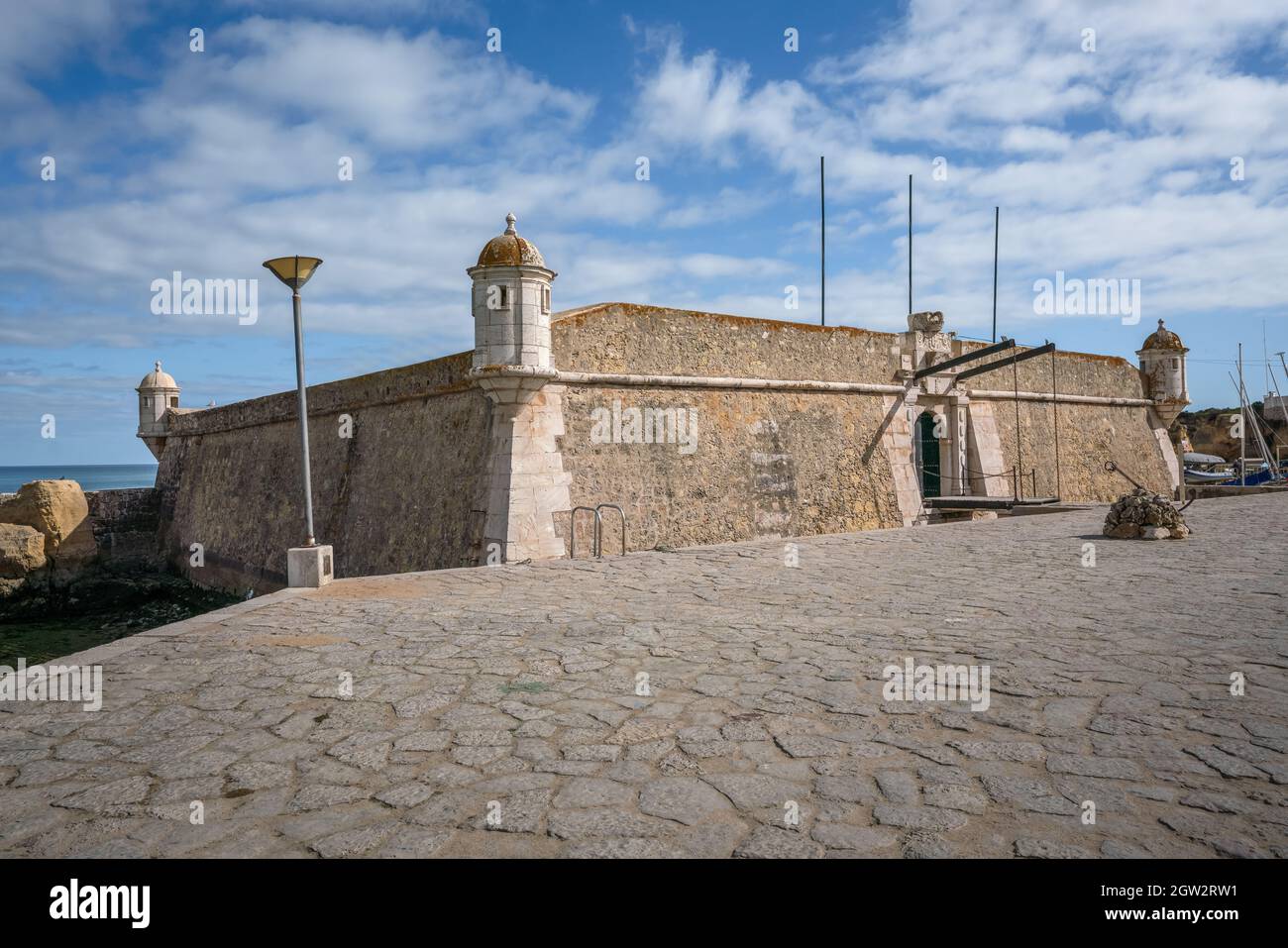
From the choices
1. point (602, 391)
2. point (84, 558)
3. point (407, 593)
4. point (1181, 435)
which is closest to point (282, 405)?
point (84, 558)

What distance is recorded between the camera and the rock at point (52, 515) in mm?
21078

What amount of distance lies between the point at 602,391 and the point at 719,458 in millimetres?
2499

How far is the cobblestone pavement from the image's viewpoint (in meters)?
2.74

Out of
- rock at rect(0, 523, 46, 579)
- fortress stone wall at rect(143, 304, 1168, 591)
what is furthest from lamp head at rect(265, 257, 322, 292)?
rock at rect(0, 523, 46, 579)

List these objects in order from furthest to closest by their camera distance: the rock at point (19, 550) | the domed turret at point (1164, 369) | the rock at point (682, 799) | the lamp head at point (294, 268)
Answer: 1. the domed turret at point (1164, 369)
2. the rock at point (19, 550)
3. the lamp head at point (294, 268)
4. the rock at point (682, 799)

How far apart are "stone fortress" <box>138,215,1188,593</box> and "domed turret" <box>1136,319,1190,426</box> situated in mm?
1470

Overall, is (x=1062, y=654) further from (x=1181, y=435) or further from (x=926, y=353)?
(x=1181, y=435)

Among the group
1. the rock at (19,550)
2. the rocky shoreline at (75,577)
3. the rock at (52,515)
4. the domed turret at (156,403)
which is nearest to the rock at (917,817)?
the rocky shoreline at (75,577)

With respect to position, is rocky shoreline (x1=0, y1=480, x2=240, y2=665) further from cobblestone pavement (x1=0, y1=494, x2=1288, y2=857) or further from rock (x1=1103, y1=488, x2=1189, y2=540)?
rock (x1=1103, y1=488, x2=1189, y2=540)

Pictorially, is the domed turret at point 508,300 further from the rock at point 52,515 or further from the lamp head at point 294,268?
the rock at point 52,515

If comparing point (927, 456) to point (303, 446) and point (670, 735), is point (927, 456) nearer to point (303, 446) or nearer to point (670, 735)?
point (303, 446)

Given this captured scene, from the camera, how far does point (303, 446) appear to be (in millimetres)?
8141

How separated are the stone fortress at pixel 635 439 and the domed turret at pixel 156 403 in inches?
170
